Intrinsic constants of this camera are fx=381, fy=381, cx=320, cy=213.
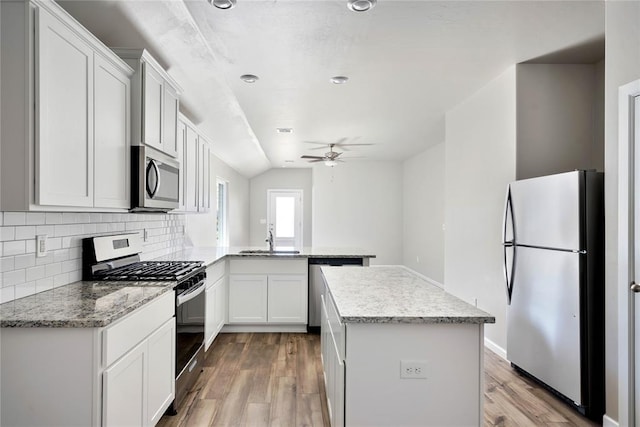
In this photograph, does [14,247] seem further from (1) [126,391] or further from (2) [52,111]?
(1) [126,391]

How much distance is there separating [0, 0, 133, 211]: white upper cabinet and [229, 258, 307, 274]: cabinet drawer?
2.21m

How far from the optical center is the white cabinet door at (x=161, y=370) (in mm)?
2088

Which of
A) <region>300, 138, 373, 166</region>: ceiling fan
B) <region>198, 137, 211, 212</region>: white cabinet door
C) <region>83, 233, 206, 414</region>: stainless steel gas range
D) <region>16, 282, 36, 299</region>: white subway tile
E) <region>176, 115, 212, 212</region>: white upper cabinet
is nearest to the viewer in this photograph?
<region>16, 282, 36, 299</region>: white subway tile

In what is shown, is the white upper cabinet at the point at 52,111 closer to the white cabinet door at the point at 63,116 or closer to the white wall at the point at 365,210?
the white cabinet door at the point at 63,116

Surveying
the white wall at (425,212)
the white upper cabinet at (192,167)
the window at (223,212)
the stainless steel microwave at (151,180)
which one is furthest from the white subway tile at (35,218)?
the white wall at (425,212)

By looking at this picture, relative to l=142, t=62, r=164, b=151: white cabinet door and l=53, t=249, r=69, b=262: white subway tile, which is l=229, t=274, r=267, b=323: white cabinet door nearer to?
l=142, t=62, r=164, b=151: white cabinet door

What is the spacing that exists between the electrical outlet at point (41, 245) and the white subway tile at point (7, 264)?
0.54ft

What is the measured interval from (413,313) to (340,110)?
339 cm

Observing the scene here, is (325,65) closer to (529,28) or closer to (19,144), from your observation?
(529,28)

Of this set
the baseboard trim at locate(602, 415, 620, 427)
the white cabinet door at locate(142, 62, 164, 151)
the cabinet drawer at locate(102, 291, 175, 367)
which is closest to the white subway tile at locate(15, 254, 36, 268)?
the cabinet drawer at locate(102, 291, 175, 367)

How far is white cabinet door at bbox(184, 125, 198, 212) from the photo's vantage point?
11.9 ft

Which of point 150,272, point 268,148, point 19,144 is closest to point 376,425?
point 150,272

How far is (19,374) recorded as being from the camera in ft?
5.17

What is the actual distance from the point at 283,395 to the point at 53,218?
6.27ft
